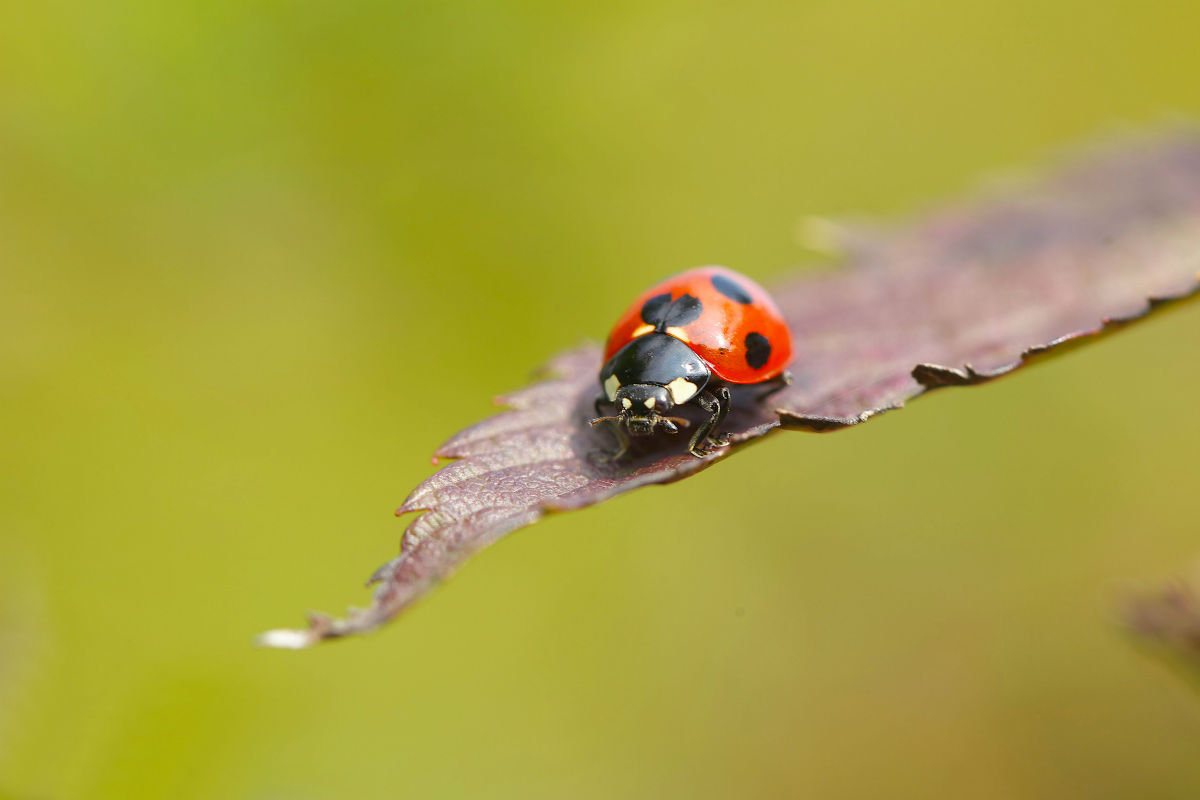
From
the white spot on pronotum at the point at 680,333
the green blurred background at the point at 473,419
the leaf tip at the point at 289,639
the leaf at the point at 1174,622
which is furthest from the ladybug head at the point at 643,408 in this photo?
the green blurred background at the point at 473,419

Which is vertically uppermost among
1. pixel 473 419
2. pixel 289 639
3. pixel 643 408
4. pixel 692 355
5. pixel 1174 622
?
pixel 473 419

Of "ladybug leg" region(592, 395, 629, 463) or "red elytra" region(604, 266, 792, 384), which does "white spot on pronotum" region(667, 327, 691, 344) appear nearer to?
"red elytra" region(604, 266, 792, 384)

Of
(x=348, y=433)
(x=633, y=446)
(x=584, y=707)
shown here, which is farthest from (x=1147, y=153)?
(x=348, y=433)

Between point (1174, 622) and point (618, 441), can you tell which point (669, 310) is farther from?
point (1174, 622)

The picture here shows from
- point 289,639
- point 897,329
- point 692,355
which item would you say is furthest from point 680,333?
point 289,639

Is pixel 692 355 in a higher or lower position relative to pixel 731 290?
lower

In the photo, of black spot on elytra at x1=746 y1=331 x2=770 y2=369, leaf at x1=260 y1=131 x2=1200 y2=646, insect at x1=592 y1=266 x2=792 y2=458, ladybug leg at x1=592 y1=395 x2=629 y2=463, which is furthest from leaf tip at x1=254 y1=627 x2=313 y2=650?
black spot on elytra at x1=746 y1=331 x2=770 y2=369

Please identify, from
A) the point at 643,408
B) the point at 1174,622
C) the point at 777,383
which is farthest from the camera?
the point at 777,383
